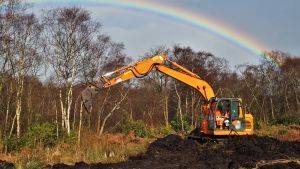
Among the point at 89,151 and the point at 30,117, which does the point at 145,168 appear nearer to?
the point at 89,151

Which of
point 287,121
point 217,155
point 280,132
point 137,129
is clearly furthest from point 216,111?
point 287,121

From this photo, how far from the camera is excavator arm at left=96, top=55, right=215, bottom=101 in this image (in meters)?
21.8

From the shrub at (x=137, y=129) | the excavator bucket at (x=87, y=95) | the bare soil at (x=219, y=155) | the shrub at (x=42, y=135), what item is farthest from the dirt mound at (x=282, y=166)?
the shrub at (x=137, y=129)

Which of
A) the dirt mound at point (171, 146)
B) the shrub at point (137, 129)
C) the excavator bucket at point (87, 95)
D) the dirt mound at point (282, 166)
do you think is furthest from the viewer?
the shrub at point (137, 129)

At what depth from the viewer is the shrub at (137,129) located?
35.9 metres

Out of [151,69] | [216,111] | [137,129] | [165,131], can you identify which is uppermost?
[151,69]

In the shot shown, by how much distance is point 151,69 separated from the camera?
23.0 m

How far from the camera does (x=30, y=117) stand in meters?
35.2

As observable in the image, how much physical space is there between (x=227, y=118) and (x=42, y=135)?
10.7m

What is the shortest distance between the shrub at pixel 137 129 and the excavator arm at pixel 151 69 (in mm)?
12704

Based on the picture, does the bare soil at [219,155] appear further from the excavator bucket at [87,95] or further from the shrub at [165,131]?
the shrub at [165,131]

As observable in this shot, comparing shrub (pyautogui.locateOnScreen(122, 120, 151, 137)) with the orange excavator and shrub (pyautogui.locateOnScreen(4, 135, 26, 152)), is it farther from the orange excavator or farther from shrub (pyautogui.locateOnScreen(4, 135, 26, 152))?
the orange excavator

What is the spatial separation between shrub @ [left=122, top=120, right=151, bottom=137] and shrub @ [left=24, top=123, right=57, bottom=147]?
30.2 ft

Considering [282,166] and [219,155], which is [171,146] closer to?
[219,155]
